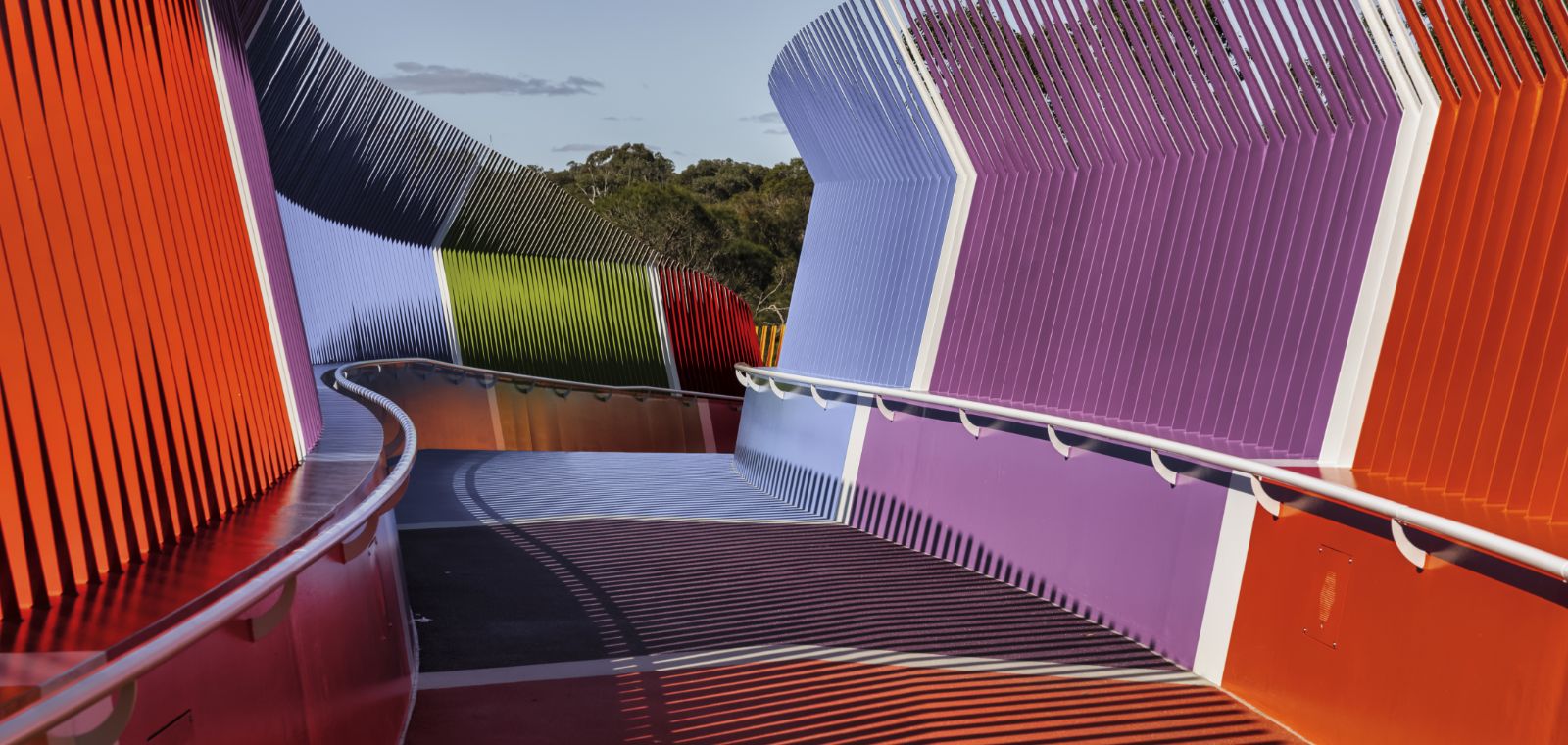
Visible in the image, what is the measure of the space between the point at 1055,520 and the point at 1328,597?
273 centimetres

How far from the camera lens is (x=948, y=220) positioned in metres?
12.0

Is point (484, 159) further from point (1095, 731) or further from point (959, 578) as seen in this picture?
point (1095, 731)

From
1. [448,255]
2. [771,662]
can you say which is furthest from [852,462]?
[448,255]

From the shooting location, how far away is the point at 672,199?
6450cm

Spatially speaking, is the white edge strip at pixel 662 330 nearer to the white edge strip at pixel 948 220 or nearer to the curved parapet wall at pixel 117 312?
the white edge strip at pixel 948 220

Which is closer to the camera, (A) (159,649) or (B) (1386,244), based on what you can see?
(A) (159,649)

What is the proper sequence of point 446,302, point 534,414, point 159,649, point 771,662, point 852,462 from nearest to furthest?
point 159,649 < point 771,662 < point 852,462 < point 534,414 < point 446,302

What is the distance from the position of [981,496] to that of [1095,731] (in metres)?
3.65

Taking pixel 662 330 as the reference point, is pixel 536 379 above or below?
below

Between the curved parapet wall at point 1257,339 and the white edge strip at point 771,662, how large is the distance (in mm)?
380

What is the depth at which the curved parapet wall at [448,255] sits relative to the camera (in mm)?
18344

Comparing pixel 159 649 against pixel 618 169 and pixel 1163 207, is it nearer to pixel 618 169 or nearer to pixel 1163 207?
pixel 1163 207

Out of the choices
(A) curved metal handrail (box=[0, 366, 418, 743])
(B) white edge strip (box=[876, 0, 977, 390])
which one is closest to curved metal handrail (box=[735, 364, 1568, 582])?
(B) white edge strip (box=[876, 0, 977, 390])

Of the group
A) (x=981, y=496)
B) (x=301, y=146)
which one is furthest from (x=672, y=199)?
(x=981, y=496)
